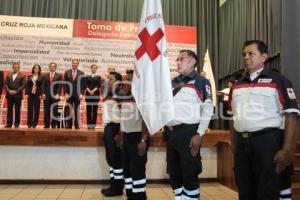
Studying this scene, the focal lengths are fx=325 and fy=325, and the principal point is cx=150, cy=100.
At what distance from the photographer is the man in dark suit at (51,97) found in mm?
5973

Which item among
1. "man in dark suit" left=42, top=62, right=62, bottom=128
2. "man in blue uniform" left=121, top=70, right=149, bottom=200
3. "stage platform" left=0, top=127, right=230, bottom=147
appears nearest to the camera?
"man in blue uniform" left=121, top=70, right=149, bottom=200

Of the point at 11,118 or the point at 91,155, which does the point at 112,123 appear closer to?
the point at 91,155

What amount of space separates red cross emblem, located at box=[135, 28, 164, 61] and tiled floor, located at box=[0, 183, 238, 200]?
1821 mm

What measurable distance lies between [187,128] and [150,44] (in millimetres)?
784

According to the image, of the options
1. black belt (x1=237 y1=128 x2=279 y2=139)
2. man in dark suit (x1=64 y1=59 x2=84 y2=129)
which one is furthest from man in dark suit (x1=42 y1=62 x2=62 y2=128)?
black belt (x1=237 y1=128 x2=279 y2=139)

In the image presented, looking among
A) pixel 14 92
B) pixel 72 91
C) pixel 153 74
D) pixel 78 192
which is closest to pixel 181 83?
pixel 153 74

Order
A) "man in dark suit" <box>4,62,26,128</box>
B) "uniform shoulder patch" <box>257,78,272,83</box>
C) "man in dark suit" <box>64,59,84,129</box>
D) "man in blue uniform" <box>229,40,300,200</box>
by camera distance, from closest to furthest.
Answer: "man in blue uniform" <box>229,40,300,200</box>, "uniform shoulder patch" <box>257,78,272,83</box>, "man in dark suit" <box>4,62,26,128</box>, "man in dark suit" <box>64,59,84,129</box>

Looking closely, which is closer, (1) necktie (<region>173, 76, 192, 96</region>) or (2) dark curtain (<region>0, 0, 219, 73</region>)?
(1) necktie (<region>173, 76, 192, 96</region>)

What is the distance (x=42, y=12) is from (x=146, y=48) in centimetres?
677

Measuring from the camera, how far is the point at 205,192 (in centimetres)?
418

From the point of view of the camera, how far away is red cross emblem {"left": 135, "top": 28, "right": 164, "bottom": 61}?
2.66 meters

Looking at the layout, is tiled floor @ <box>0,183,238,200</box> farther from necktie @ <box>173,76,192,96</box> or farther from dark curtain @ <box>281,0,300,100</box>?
dark curtain @ <box>281,0,300,100</box>

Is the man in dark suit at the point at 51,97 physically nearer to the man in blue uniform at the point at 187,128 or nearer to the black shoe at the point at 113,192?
the black shoe at the point at 113,192

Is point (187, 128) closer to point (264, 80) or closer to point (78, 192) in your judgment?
point (264, 80)
